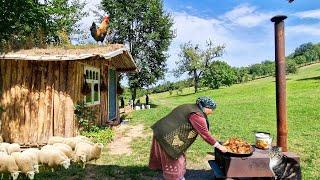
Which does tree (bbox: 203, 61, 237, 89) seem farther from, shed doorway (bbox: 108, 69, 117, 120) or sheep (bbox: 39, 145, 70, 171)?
sheep (bbox: 39, 145, 70, 171)

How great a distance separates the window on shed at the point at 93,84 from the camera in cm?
1446

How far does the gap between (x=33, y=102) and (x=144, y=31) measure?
22620 millimetres

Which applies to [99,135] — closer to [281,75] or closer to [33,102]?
[33,102]

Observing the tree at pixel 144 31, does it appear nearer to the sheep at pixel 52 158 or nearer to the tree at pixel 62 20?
the tree at pixel 62 20

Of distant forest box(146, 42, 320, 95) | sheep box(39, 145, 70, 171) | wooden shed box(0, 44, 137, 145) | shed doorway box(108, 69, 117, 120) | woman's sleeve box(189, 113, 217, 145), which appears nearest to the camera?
woman's sleeve box(189, 113, 217, 145)

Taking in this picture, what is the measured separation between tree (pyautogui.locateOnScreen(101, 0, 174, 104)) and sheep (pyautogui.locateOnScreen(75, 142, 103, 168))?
24048 millimetres

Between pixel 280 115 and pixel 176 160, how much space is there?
8.25ft

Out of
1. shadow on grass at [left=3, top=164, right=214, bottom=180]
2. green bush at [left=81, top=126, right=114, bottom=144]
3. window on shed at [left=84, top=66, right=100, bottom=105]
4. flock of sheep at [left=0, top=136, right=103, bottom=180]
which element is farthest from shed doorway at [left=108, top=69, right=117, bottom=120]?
shadow on grass at [left=3, top=164, right=214, bottom=180]

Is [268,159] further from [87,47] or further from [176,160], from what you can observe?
[87,47]

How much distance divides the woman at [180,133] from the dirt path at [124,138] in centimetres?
569

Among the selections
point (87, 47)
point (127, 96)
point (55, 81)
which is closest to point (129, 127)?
point (87, 47)

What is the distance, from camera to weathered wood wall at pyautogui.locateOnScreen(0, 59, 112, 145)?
12.7 metres

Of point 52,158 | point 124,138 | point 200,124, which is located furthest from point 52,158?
point 124,138

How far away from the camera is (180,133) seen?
6.09m
